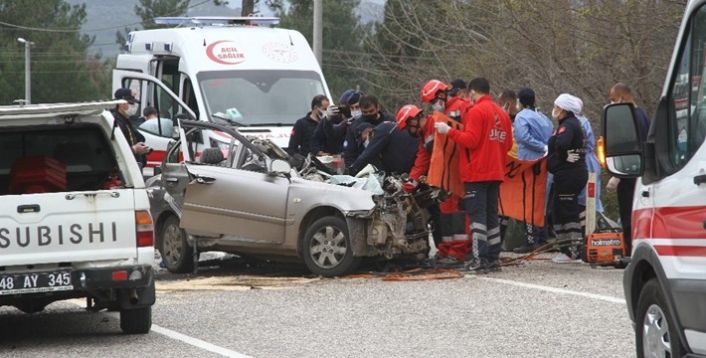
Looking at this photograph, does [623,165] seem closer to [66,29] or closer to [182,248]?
[182,248]

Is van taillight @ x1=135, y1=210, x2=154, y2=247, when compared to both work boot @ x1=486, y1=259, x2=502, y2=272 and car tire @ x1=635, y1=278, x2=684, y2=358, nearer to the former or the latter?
car tire @ x1=635, y1=278, x2=684, y2=358

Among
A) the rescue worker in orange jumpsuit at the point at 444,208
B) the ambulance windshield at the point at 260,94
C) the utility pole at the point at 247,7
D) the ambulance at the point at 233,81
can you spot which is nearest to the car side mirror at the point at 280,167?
the rescue worker in orange jumpsuit at the point at 444,208

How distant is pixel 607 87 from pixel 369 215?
9.59m

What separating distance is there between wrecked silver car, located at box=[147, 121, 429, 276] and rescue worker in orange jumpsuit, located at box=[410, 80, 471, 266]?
0.46m

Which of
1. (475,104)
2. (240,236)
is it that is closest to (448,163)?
(475,104)

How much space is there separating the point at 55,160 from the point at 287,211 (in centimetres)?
352

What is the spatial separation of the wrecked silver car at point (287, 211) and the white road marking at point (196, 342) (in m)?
3.13

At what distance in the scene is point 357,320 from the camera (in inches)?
472

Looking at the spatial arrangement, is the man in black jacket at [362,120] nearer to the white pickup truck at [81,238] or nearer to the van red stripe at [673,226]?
the white pickup truck at [81,238]

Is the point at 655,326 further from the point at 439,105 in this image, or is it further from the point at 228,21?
the point at 228,21

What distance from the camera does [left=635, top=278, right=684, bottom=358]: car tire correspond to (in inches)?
299

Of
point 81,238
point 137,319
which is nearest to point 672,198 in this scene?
point 81,238

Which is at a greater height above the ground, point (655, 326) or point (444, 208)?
point (655, 326)

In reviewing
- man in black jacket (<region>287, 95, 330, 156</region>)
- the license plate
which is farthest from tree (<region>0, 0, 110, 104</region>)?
the license plate
